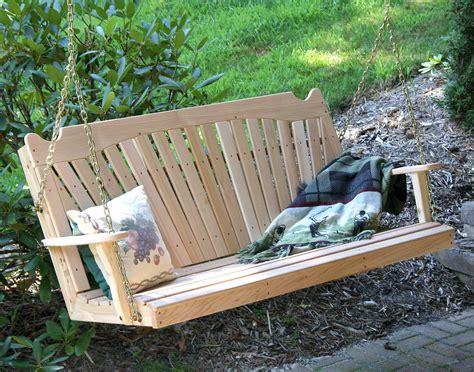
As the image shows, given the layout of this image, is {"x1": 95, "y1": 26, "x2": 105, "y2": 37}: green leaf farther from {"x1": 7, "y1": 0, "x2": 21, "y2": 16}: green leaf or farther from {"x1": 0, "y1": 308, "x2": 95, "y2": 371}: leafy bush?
{"x1": 0, "y1": 308, "x2": 95, "y2": 371}: leafy bush

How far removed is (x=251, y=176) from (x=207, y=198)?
0.28m

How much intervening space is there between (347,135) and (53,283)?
9.27 feet

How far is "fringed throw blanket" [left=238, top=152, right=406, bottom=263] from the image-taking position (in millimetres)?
3391

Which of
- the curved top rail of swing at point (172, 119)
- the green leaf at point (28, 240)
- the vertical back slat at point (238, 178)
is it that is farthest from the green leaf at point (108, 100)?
the green leaf at point (28, 240)

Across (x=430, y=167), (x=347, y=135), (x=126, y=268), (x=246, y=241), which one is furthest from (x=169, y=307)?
(x=347, y=135)

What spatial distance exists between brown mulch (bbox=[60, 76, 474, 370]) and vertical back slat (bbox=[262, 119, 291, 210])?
2.05 ft

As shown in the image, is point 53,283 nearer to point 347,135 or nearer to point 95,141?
point 95,141

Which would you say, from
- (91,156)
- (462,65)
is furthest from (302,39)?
(91,156)

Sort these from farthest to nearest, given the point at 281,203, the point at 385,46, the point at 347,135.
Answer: the point at 385,46 < the point at 347,135 < the point at 281,203

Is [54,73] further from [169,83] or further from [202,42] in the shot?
[202,42]

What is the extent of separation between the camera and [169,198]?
342 cm

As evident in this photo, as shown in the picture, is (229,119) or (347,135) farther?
(347,135)

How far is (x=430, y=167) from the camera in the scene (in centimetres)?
329

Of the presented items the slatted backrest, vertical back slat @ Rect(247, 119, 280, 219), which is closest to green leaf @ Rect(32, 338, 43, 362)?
the slatted backrest
